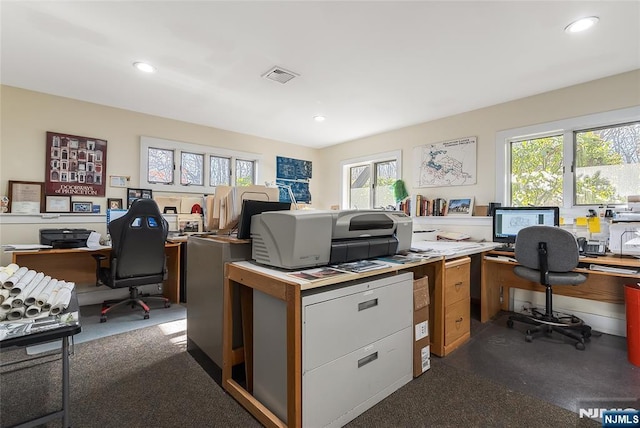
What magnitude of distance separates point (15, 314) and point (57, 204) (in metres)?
2.77

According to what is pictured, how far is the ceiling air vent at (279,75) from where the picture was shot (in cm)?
263

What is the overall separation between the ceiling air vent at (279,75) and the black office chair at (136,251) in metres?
1.68

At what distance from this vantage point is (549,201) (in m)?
3.12

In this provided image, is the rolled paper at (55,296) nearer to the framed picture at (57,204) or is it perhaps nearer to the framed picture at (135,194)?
the framed picture at (57,204)

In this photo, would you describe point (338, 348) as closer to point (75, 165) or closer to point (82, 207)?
point (82, 207)

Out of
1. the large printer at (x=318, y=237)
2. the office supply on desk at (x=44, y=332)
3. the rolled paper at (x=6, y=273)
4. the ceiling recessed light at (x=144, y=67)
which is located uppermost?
the ceiling recessed light at (x=144, y=67)

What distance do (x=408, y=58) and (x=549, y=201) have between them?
2.19 m

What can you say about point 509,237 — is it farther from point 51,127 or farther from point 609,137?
point 51,127

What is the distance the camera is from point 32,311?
117 cm

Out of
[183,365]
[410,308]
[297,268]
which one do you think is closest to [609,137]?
[410,308]

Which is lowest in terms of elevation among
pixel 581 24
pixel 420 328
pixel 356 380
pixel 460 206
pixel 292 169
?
pixel 356 380

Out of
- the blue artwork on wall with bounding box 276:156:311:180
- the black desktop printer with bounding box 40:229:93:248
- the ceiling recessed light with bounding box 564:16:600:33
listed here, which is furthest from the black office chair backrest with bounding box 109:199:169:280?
the ceiling recessed light with bounding box 564:16:600:33

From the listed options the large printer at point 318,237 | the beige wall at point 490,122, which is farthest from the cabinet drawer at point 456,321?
the beige wall at point 490,122

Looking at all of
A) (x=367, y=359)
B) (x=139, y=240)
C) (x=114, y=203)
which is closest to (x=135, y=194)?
(x=114, y=203)
